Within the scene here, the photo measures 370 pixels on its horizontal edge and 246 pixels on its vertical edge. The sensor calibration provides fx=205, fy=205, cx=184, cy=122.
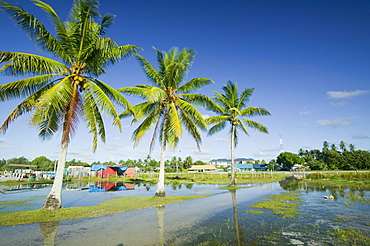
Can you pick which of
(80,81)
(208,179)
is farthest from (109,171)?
(80,81)

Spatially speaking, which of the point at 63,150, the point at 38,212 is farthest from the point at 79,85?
the point at 38,212

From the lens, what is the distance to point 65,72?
1125 centimetres

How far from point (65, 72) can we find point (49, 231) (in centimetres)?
793

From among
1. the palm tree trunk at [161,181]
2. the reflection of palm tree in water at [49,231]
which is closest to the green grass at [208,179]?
the palm tree trunk at [161,181]

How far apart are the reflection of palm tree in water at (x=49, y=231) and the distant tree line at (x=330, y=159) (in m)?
69.4

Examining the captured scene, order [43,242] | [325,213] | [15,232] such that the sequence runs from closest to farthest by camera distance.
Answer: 1. [43,242]
2. [15,232]
3. [325,213]

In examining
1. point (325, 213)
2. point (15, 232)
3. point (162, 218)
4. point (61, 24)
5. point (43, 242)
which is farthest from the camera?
point (61, 24)

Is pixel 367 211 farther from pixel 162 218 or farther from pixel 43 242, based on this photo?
pixel 43 242

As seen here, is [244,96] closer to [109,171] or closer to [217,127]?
[217,127]

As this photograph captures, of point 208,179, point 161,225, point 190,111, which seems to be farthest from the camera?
point 208,179

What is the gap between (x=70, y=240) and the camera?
20.9 ft

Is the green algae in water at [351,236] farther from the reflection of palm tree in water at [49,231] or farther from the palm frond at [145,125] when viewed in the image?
the palm frond at [145,125]

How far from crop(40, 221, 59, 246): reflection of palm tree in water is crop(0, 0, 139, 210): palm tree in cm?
231

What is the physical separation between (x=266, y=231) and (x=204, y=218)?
2.96m
